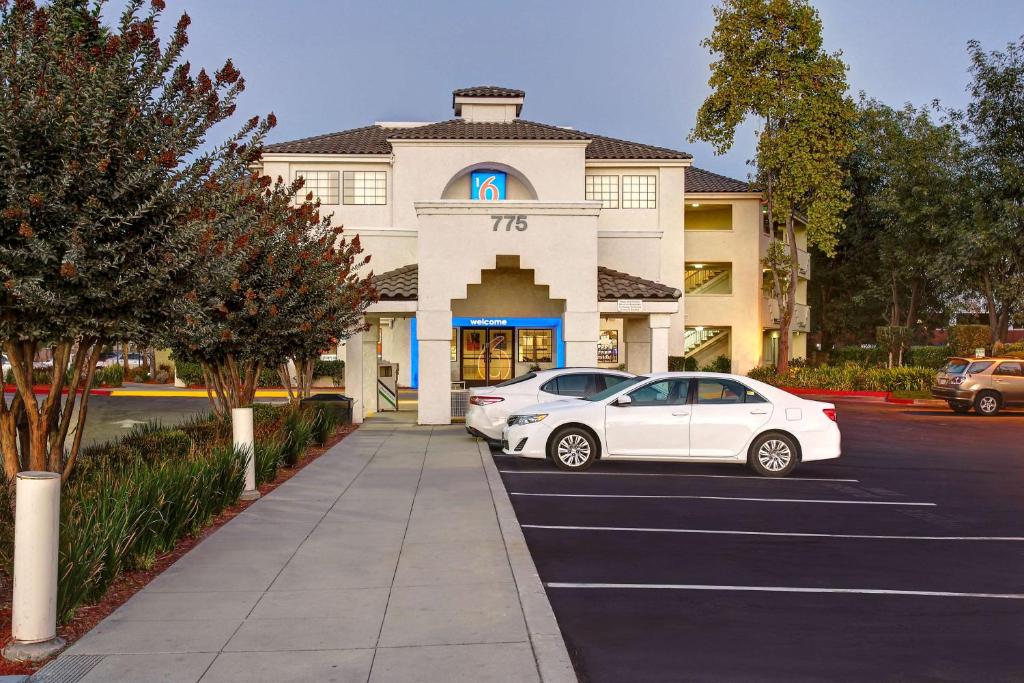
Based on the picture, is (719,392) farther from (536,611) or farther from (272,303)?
(536,611)

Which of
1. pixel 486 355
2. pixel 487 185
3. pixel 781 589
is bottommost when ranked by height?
pixel 781 589

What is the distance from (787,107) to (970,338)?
12.1 meters

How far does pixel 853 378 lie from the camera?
38750 mm

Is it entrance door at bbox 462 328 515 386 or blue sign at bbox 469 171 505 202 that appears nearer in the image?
entrance door at bbox 462 328 515 386

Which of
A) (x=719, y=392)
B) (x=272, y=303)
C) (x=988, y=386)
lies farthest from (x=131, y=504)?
(x=988, y=386)

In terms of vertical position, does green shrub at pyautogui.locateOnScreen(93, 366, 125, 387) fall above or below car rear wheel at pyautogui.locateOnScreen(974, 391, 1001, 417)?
above

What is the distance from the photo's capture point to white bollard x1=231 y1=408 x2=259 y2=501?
12375mm

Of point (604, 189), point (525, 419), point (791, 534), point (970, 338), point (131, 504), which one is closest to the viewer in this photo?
point (131, 504)

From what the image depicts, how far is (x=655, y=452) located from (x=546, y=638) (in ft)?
30.2

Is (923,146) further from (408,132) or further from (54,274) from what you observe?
(54,274)

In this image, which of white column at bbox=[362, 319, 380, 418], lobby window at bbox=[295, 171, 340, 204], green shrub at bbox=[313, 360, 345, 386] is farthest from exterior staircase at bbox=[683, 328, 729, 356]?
white column at bbox=[362, 319, 380, 418]

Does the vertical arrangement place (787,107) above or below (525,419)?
above

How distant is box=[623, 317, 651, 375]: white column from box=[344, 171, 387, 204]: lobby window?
37.2ft

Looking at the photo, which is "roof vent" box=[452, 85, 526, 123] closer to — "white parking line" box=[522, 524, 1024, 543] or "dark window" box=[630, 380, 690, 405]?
"dark window" box=[630, 380, 690, 405]
